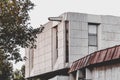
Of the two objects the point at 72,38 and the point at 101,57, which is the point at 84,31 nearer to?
the point at 72,38

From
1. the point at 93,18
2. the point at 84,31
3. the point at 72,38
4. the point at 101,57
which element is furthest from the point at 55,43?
the point at 101,57

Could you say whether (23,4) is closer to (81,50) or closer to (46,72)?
(81,50)

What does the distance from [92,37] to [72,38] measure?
290 cm

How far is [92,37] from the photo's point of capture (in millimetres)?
53719

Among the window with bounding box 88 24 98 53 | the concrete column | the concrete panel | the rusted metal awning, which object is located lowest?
the concrete column

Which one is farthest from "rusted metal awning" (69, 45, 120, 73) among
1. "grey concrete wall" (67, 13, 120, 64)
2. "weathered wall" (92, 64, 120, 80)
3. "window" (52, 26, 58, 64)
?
"window" (52, 26, 58, 64)

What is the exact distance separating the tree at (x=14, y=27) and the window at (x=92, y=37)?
25.9 meters

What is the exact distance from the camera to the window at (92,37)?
5331cm

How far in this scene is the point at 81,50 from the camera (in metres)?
52.3

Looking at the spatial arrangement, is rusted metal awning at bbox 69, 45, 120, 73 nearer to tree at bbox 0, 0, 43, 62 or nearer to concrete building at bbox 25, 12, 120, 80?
tree at bbox 0, 0, 43, 62

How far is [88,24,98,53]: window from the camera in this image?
5331 cm

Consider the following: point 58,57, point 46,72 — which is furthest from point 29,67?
point 58,57

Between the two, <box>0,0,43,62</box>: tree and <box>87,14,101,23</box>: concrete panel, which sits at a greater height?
<box>87,14,101,23</box>: concrete panel

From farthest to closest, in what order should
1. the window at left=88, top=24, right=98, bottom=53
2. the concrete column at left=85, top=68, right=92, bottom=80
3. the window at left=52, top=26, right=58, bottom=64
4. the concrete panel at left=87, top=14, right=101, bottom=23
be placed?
the window at left=52, top=26, right=58, bottom=64 < the window at left=88, top=24, right=98, bottom=53 < the concrete panel at left=87, top=14, right=101, bottom=23 < the concrete column at left=85, top=68, right=92, bottom=80
